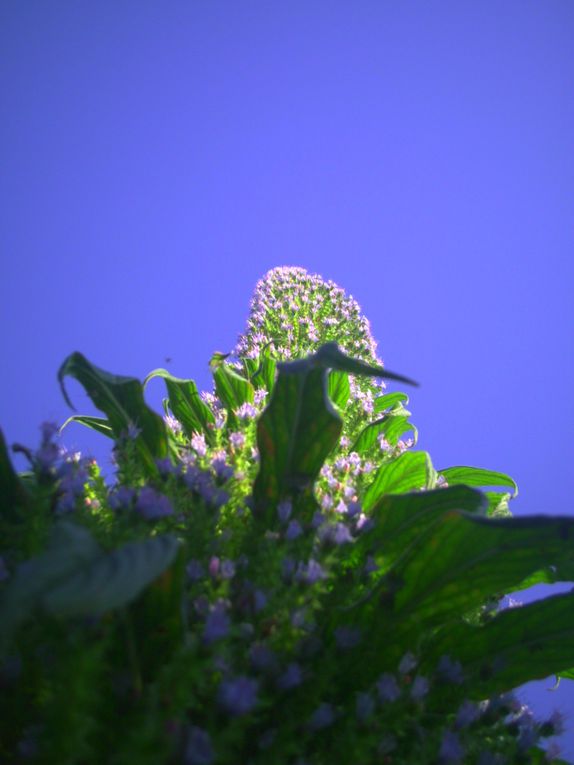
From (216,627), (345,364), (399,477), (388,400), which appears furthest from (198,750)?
(388,400)

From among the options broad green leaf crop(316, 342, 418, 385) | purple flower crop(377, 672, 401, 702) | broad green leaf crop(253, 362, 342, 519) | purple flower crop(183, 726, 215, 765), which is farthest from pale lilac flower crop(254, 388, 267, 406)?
purple flower crop(183, 726, 215, 765)

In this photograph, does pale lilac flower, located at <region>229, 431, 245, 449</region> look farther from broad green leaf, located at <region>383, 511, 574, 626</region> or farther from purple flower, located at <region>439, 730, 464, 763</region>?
purple flower, located at <region>439, 730, 464, 763</region>

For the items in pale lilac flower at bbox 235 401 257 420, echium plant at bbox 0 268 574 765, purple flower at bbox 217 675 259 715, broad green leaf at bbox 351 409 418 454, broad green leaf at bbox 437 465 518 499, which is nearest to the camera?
echium plant at bbox 0 268 574 765

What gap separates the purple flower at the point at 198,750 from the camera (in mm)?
1168

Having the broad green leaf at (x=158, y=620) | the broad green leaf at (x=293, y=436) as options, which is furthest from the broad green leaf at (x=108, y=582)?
the broad green leaf at (x=293, y=436)

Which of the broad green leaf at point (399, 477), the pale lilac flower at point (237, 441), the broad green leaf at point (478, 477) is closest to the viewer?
the pale lilac flower at point (237, 441)

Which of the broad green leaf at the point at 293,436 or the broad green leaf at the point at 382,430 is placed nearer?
the broad green leaf at the point at 293,436

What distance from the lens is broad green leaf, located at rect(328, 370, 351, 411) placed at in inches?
140

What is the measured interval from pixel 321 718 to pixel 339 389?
2.36 m

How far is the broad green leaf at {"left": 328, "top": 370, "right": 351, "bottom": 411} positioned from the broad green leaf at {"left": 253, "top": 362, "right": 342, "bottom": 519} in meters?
1.43

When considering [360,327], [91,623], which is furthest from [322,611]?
[360,327]

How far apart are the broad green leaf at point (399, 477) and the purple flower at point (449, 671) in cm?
88

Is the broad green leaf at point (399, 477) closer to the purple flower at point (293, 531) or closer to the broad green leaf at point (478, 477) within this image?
the broad green leaf at point (478, 477)

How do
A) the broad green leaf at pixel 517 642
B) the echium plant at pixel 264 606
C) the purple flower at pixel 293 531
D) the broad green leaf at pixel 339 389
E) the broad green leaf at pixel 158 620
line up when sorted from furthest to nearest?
the broad green leaf at pixel 339 389, the broad green leaf at pixel 517 642, the purple flower at pixel 293 531, the broad green leaf at pixel 158 620, the echium plant at pixel 264 606
